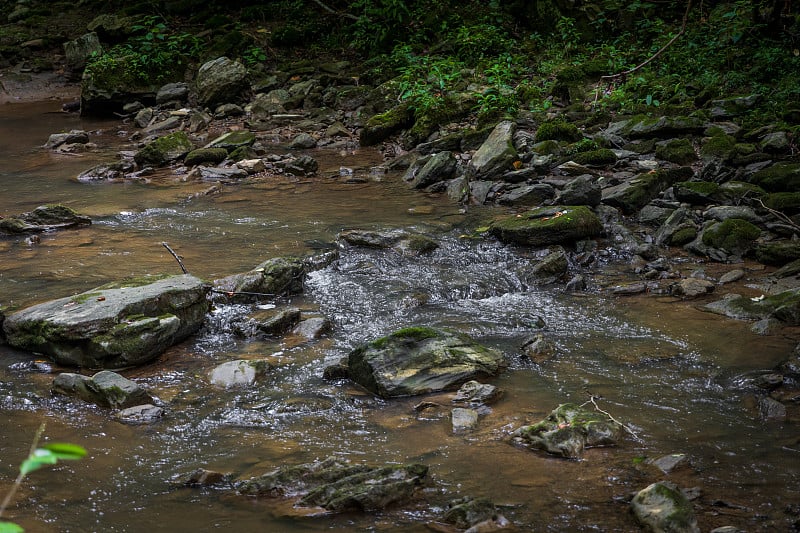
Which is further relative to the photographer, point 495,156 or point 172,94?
point 172,94

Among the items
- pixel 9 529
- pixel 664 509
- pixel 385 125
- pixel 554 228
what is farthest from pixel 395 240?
pixel 9 529

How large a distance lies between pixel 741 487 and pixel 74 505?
3.11 m

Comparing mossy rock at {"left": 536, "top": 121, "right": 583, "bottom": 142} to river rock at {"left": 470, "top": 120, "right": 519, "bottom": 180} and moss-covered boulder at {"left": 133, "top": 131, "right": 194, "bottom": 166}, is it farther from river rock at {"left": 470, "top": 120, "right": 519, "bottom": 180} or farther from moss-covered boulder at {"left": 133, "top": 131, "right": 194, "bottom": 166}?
moss-covered boulder at {"left": 133, "top": 131, "right": 194, "bottom": 166}

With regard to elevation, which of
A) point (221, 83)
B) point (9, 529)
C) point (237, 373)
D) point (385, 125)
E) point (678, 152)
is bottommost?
point (237, 373)

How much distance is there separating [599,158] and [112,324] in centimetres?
628

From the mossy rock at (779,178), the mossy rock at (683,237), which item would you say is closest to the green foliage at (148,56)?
the mossy rock at (683,237)

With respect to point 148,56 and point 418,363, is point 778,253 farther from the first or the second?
point 148,56

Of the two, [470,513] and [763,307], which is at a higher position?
[470,513]

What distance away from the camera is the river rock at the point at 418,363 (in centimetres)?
464

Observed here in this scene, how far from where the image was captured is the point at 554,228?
720cm

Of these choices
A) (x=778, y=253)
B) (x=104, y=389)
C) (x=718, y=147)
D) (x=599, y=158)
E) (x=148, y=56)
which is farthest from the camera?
(x=148, y=56)

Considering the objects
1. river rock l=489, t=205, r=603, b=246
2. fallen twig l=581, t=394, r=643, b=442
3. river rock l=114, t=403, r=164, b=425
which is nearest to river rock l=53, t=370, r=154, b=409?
river rock l=114, t=403, r=164, b=425

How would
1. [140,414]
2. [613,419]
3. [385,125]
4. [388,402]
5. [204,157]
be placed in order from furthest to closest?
1. [385,125]
2. [204,157]
3. [388,402]
4. [140,414]
5. [613,419]

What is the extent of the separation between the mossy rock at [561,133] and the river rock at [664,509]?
7310mm
